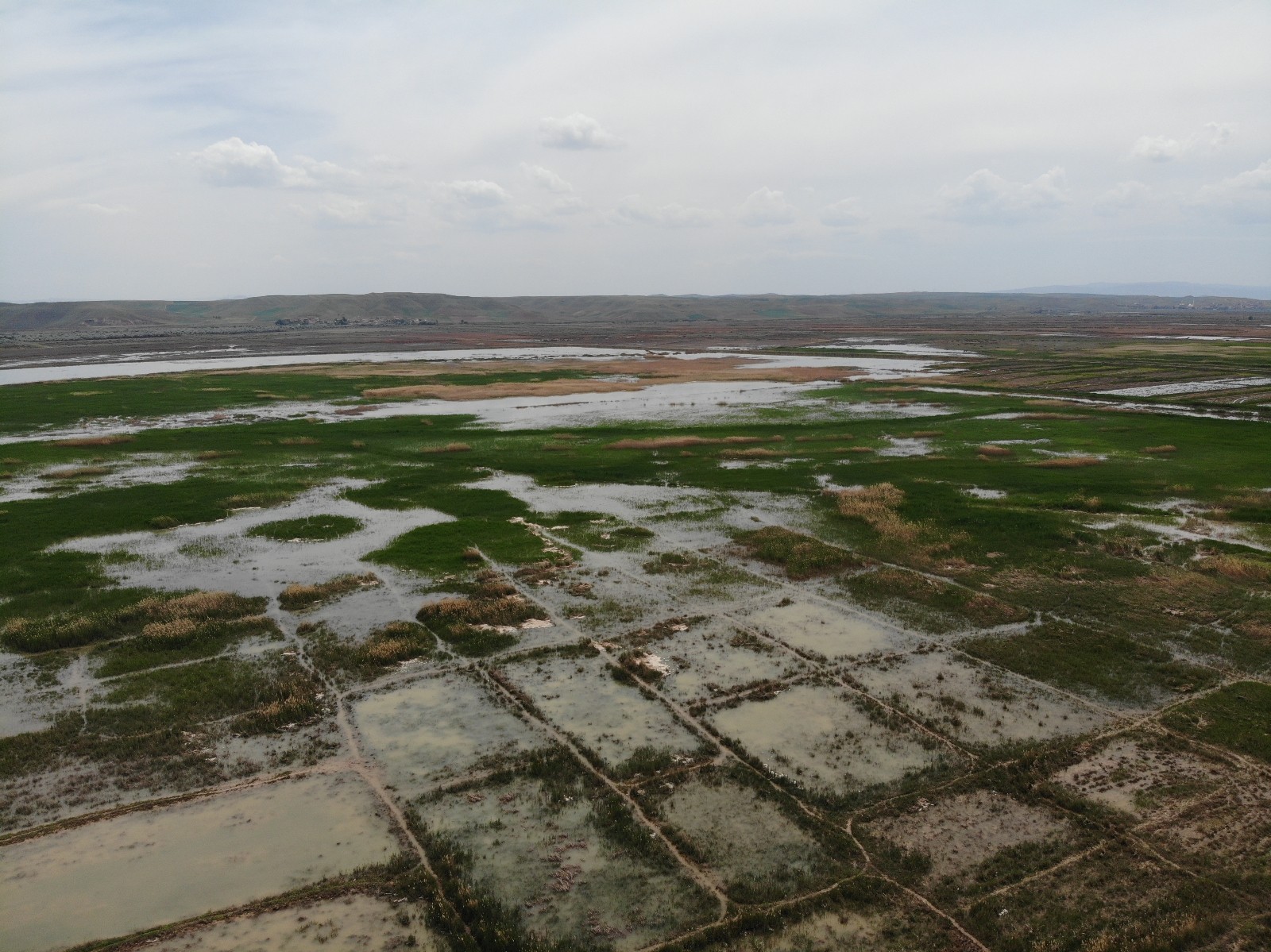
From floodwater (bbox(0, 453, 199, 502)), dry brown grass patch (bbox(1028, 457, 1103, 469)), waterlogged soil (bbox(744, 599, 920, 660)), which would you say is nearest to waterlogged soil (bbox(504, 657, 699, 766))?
waterlogged soil (bbox(744, 599, 920, 660))

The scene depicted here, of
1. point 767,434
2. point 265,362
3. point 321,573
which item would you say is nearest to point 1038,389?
point 767,434

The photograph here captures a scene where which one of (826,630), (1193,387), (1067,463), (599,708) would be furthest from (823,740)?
(1193,387)

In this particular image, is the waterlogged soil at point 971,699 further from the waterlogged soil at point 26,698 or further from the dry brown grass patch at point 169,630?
the waterlogged soil at point 26,698

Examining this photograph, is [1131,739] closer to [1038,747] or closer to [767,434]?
[1038,747]

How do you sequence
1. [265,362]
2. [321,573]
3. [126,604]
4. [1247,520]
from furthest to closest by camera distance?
[265,362]
[1247,520]
[321,573]
[126,604]

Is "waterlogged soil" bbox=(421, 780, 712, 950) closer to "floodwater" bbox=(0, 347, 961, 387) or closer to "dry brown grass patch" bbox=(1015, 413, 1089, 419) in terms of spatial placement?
"dry brown grass patch" bbox=(1015, 413, 1089, 419)

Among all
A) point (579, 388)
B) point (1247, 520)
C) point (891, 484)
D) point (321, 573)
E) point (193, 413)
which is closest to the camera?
point (321, 573)

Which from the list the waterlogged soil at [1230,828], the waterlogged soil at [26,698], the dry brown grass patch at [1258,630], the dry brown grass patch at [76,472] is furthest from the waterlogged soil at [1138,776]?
the dry brown grass patch at [76,472]
